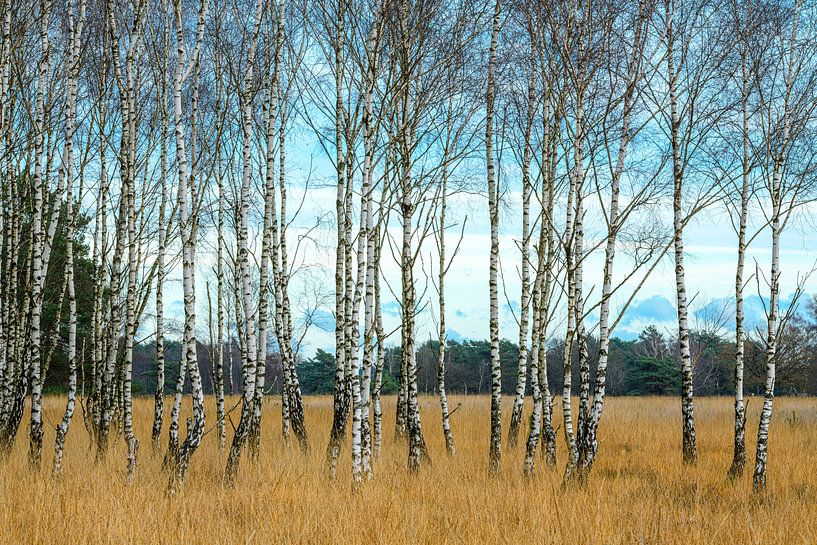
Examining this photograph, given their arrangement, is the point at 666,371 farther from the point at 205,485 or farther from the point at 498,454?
the point at 205,485

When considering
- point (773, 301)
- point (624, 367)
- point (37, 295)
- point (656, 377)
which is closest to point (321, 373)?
point (656, 377)

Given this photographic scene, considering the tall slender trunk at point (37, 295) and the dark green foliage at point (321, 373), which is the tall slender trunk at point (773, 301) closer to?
the tall slender trunk at point (37, 295)

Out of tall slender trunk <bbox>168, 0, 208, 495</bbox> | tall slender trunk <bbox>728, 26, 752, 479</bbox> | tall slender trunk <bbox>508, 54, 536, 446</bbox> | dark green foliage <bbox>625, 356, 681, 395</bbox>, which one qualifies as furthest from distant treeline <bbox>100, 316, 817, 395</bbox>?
tall slender trunk <bbox>168, 0, 208, 495</bbox>

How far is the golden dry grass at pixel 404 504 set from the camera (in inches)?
184

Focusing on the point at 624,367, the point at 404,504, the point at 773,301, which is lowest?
the point at 624,367

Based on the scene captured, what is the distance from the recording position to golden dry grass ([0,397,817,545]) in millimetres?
4684

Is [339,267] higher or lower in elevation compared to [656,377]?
higher

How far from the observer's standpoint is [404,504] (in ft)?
18.4

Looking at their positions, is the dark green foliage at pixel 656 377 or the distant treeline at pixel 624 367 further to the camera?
the dark green foliage at pixel 656 377

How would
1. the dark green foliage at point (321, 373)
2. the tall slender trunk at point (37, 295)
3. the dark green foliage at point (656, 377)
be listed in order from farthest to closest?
1. the dark green foliage at point (321, 373)
2. the dark green foliage at point (656, 377)
3. the tall slender trunk at point (37, 295)

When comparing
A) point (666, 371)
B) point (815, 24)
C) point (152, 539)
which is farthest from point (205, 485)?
point (666, 371)

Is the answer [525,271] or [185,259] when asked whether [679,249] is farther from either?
[185,259]

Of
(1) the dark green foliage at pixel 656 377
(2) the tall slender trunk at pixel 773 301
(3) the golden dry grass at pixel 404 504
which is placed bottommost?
(1) the dark green foliage at pixel 656 377

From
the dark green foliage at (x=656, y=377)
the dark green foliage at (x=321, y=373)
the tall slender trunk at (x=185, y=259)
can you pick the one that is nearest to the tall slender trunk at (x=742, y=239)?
the tall slender trunk at (x=185, y=259)
